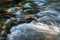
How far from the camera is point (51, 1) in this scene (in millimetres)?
5422

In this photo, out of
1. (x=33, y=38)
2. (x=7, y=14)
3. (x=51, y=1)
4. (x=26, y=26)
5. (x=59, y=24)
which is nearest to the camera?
(x=33, y=38)

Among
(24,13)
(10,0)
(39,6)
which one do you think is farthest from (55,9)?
(10,0)

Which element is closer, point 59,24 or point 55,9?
point 59,24

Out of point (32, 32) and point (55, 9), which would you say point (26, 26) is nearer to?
point (32, 32)

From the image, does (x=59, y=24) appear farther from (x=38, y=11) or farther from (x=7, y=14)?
(x=7, y=14)

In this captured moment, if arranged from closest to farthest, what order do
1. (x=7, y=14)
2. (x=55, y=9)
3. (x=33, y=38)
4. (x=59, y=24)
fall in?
(x=33, y=38)
(x=59, y=24)
(x=7, y=14)
(x=55, y=9)

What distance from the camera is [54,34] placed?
137 inches

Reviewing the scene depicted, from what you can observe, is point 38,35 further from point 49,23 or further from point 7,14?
point 7,14

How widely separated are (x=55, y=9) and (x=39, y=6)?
1.36ft

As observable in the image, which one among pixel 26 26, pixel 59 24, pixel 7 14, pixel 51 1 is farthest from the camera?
pixel 51 1

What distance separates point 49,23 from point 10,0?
5.64ft

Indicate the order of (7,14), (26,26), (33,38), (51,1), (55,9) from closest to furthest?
(33,38), (26,26), (7,14), (55,9), (51,1)

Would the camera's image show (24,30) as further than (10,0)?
No

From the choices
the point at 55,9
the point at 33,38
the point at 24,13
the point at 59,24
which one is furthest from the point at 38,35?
the point at 55,9
